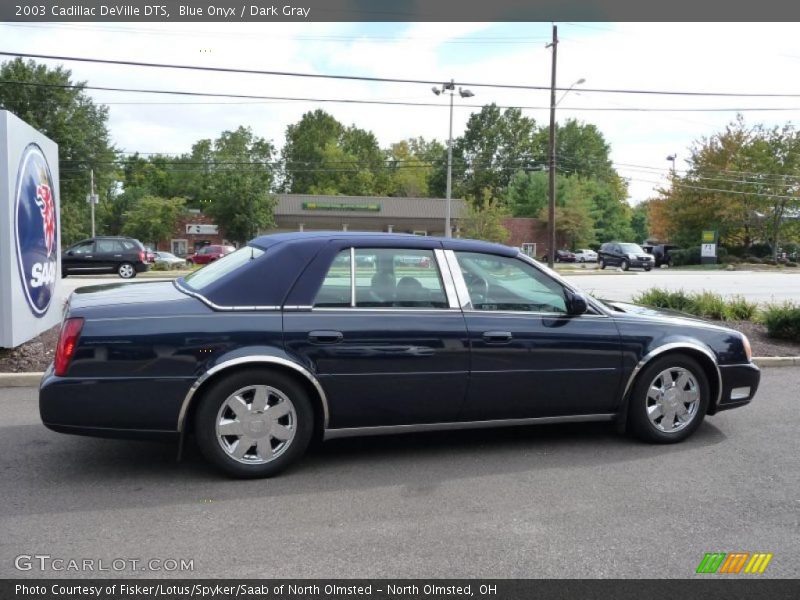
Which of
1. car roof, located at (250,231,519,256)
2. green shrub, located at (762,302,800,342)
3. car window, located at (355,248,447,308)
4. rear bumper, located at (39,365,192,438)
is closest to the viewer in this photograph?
rear bumper, located at (39,365,192,438)

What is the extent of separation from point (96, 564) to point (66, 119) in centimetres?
4668

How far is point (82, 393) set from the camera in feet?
13.3

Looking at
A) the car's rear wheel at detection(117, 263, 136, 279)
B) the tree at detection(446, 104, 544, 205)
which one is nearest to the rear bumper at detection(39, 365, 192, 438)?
the car's rear wheel at detection(117, 263, 136, 279)

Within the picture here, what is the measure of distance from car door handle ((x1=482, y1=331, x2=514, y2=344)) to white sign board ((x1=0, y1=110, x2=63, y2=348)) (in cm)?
546

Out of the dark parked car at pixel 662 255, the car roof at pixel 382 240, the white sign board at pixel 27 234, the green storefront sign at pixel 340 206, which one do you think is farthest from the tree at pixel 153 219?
the car roof at pixel 382 240

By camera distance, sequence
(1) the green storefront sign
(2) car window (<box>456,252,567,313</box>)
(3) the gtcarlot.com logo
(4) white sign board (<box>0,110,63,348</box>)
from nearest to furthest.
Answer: (3) the gtcarlot.com logo
(2) car window (<box>456,252,567,313</box>)
(4) white sign board (<box>0,110,63,348</box>)
(1) the green storefront sign

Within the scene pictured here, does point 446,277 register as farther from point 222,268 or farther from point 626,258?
point 626,258

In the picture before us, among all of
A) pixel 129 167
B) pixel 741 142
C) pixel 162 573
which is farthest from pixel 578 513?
pixel 129 167

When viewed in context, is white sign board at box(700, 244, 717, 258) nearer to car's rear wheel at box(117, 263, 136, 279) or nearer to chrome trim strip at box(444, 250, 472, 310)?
car's rear wheel at box(117, 263, 136, 279)

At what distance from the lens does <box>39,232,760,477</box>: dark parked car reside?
13.6 feet

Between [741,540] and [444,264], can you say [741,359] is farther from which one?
[444,264]

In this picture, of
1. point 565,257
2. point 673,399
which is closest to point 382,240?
point 673,399

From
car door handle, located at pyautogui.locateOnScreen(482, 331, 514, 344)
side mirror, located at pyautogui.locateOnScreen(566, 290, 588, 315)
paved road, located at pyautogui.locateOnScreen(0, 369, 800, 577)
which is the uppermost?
side mirror, located at pyautogui.locateOnScreen(566, 290, 588, 315)

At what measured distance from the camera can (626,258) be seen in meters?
40.2
